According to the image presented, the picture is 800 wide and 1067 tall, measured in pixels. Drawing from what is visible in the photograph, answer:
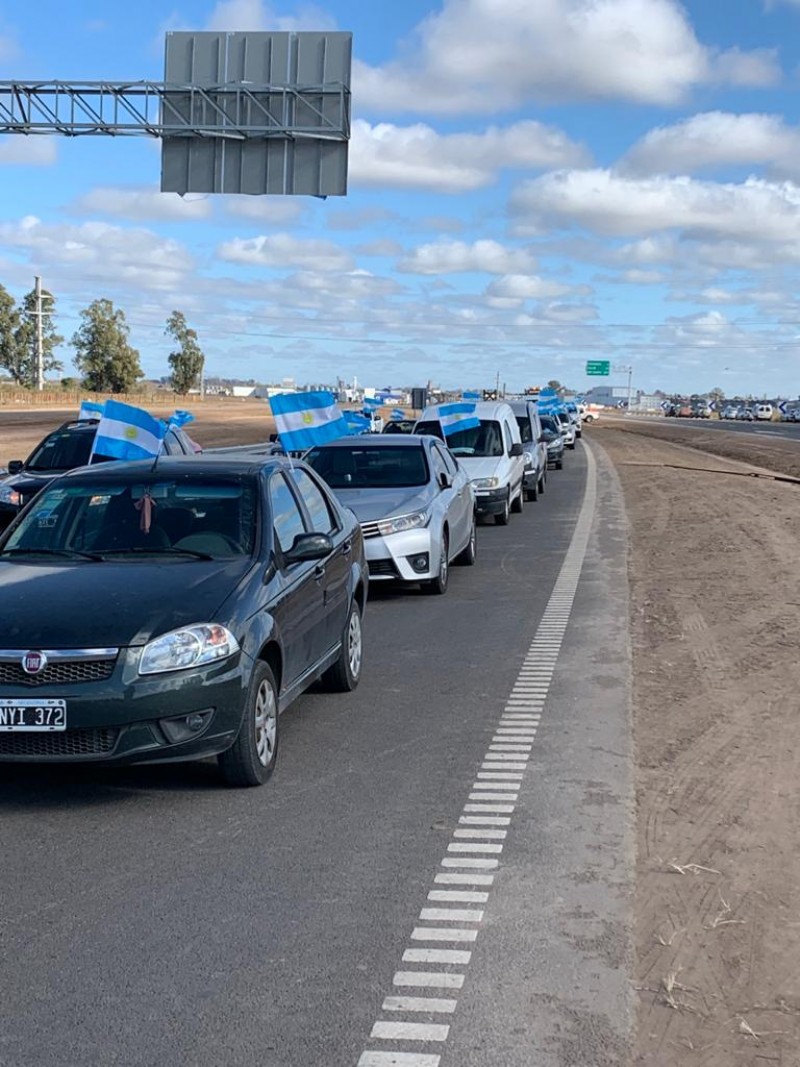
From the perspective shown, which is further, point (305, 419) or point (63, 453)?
point (63, 453)

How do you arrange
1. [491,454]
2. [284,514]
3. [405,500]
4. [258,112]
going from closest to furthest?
[284,514] < [405,500] < [491,454] < [258,112]

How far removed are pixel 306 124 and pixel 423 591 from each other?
11.9 meters

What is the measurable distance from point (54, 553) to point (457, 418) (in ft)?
48.5

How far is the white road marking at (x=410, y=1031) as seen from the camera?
3.85 metres

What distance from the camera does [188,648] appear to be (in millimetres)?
5965

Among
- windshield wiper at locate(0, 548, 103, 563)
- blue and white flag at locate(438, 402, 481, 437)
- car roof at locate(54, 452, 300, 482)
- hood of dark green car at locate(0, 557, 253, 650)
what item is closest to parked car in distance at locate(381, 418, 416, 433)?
blue and white flag at locate(438, 402, 481, 437)

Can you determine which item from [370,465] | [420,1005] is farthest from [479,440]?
[420,1005]

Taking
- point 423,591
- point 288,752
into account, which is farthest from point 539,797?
point 423,591

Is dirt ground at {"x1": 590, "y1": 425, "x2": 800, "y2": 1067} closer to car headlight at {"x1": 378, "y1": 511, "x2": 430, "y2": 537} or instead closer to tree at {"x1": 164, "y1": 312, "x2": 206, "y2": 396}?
car headlight at {"x1": 378, "y1": 511, "x2": 430, "y2": 537}

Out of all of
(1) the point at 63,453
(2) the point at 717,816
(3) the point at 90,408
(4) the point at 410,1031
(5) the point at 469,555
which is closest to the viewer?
(4) the point at 410,1031

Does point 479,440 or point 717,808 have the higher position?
point 479,440

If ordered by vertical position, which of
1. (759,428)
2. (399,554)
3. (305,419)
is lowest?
(759,428)

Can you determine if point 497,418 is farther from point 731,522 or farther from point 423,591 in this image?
point 423,591

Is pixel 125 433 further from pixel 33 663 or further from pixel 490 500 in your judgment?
pixel 490 500
